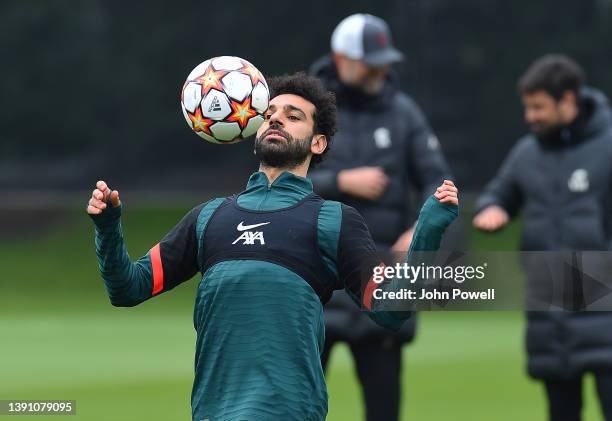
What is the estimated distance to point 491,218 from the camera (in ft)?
25.7

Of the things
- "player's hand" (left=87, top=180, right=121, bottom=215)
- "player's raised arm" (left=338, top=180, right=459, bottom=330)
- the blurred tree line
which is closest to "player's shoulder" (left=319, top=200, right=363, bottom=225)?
"player's raised arm" (left=338, top=180, right=459, bottom=330)

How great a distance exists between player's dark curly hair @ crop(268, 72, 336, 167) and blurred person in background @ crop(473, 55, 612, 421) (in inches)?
93.9

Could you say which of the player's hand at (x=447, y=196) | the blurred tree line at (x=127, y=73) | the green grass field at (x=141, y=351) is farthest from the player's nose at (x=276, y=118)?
the blurred tree line at (x=127, y=73)

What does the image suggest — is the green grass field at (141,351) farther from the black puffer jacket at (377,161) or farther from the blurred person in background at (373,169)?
the black puffer jacket at (377,161)

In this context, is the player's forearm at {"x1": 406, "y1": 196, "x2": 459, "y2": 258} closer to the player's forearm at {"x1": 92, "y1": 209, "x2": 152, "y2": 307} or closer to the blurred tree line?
the player's forearm at {"x1": 92, "y1": 209, "x2": 152, "y2": 307}

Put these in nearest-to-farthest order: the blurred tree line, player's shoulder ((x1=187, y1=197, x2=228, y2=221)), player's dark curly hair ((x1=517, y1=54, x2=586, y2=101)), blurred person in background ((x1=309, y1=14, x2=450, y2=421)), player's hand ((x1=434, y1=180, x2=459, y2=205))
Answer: player's hand ((x1=434, y1=180, x2=459, y2=205))
player's shoulder ((x1=187, y1=197, x2=228, y2=221))
player's dark curly hair ((x1=517, y1=54, x2=586, y2=101))
blurred person in background ((x1=309, y1=14, x2=450, y2=421))
the blurred tree line

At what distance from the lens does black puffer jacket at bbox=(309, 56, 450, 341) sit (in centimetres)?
807

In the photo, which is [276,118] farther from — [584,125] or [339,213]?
[584,125]

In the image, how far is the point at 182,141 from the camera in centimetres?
2316

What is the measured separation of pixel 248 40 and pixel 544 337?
15.2m

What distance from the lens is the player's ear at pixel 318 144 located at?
214 inches

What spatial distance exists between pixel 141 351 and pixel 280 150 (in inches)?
350

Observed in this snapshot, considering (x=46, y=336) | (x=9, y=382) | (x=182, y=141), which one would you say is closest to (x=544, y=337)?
(x=9, y=382)

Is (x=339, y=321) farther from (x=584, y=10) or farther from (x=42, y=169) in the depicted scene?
(x=42, y=169)
